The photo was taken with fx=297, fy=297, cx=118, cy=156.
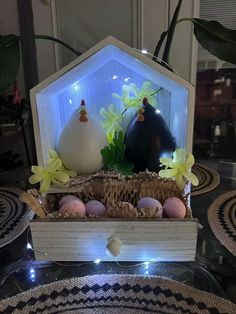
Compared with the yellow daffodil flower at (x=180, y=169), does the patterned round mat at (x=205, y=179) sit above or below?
below

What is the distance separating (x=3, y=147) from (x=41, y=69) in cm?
25

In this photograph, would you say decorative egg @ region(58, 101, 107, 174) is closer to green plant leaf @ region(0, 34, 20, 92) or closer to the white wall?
green plant leaf @ region(0, 34, 20, 92)

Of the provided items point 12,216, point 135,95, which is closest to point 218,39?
point 135,95

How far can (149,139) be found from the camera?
516mm

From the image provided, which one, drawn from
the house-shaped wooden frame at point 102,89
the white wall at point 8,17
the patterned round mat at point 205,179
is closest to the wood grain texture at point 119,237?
the house-shaped wooden frame at point 102,89

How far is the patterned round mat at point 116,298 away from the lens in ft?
1.14

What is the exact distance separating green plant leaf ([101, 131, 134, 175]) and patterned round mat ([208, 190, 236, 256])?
17 centimetres

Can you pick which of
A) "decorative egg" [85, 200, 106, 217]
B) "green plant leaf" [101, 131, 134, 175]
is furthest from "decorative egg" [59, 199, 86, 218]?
"green plant leaf" [101, 131, 134, 175]

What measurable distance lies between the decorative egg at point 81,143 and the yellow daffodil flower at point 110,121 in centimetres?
7

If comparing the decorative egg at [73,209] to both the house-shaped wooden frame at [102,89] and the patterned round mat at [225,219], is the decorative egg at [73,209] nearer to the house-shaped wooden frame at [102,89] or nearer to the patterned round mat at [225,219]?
the house-shaped wooden frame at [102,89]

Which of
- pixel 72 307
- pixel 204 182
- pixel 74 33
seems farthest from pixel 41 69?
pixel 72 307

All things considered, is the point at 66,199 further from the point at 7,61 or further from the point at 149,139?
the point at 7,61

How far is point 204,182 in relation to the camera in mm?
698

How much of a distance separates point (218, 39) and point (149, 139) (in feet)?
0.80
